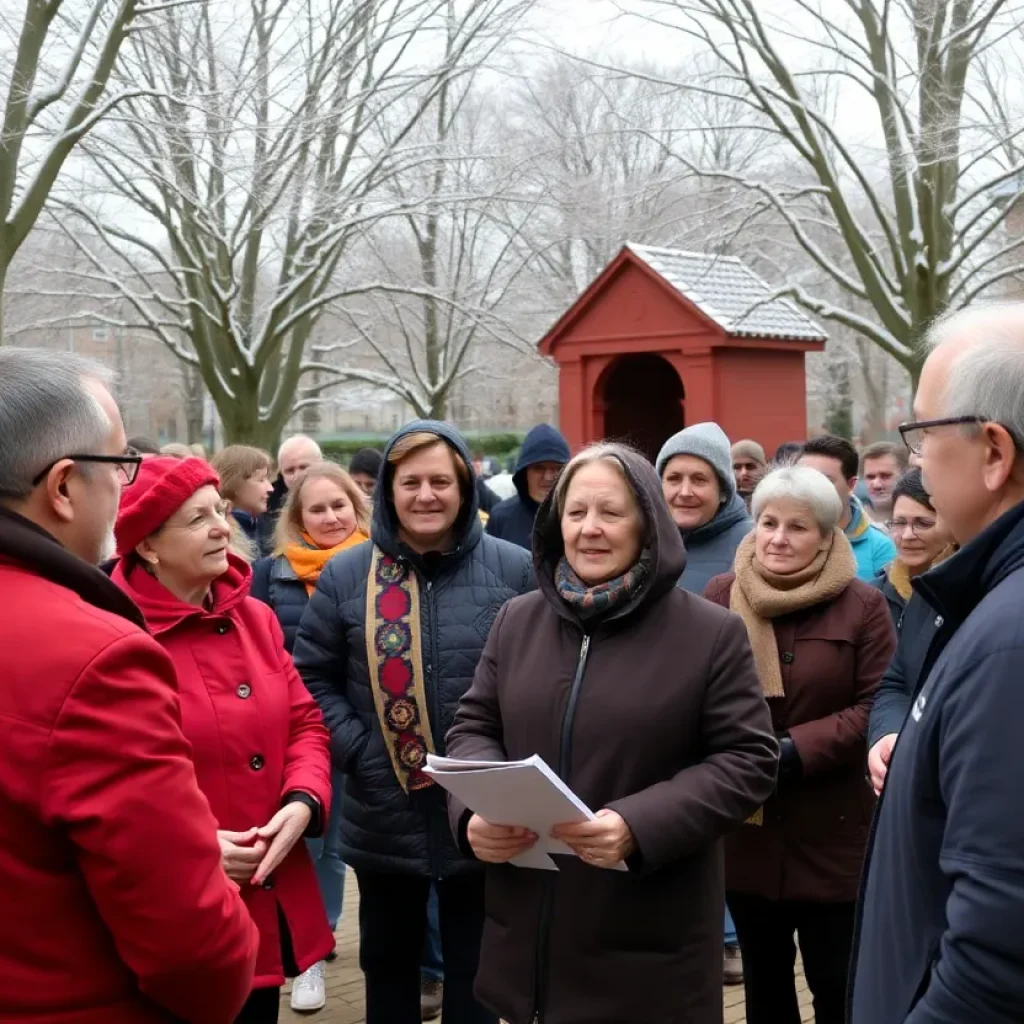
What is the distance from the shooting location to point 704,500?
209 inches

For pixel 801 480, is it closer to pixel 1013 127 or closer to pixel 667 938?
pixel 667 938

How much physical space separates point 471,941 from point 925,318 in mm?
14035

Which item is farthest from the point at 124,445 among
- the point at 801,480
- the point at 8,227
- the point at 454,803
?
the point at 8,227

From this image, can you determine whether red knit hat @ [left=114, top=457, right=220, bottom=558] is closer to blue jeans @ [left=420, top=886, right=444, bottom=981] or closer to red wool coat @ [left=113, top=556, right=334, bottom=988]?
red wool coat @ [left=113, top=556, right=334, bottom=988]

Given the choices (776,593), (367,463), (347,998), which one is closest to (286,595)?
(347,998)

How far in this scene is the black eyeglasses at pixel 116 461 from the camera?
2.17 m

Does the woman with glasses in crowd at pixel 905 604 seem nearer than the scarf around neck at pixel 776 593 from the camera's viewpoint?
Yes

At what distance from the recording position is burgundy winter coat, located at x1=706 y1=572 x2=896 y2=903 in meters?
3.76

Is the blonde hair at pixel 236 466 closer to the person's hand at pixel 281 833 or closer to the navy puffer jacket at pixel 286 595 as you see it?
the navy puffer jacket at pixel 286 595

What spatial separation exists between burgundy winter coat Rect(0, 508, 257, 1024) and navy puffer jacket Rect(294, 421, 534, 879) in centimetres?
174

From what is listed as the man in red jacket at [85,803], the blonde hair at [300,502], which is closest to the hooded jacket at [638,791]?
the man in red jacket at [85,803]

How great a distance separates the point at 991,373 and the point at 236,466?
504cm

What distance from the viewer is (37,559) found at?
206 cm

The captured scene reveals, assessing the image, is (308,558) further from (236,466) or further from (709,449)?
(709,449)
